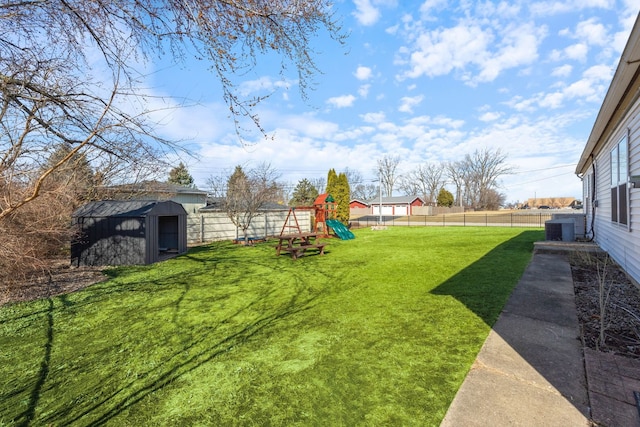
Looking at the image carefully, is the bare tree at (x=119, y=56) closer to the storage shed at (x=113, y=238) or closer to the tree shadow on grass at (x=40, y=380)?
the tree shadow on grass at (x=40, y=380)

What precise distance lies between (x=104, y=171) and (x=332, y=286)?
336 inches

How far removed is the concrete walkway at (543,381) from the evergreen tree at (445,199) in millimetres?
45435

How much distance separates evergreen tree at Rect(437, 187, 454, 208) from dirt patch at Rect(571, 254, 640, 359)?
42231 millimetres

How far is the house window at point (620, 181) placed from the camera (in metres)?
5.31

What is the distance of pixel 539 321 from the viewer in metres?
3.41

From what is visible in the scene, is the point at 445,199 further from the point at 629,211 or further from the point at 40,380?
the point at 40,380

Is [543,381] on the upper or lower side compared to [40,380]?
upper

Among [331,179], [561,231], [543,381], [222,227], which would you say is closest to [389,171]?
[331,179]

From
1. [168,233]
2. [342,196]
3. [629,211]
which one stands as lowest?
[168,233]

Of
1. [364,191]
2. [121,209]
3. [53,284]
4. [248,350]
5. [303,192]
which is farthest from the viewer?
[364,191]

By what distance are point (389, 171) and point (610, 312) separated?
1726 inches

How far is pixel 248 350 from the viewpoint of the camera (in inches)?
117

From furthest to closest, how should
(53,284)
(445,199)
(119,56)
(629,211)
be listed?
(445,199)
(53,284)
(629,211)
(119,56)

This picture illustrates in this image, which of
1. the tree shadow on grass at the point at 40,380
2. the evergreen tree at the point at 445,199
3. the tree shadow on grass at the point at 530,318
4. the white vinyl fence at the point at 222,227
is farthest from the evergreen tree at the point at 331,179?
the evergreen tree at the point at 445,199
